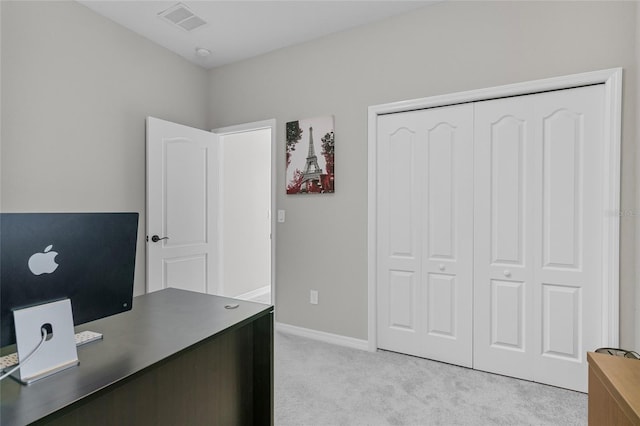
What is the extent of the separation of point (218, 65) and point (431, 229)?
112 inches

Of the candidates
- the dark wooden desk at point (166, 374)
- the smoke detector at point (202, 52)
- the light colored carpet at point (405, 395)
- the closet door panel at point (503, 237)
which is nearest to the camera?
the dark wooden desk at point (166, 374)

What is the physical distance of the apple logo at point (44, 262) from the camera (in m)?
0.91

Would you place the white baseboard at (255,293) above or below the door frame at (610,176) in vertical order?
below

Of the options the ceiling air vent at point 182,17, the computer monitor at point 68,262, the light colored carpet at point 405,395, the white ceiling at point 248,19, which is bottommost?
the light colored carpet at point 405,395

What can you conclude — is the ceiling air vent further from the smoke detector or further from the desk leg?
the desk leg

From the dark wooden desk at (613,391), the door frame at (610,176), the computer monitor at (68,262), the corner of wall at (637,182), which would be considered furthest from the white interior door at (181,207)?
the corner of wall at (637,182)

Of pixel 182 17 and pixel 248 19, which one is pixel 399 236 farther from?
pixel 182 17

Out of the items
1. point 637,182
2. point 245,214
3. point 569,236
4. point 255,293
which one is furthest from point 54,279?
point 255,293

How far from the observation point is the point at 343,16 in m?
2.75

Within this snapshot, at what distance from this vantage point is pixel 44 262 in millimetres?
936

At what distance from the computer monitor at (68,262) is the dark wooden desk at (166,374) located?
0.15 meters

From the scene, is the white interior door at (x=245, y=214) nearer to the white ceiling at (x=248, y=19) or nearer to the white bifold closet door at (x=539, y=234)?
the white ceiling at (x=248, y=19)

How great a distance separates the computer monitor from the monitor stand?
0.08ft

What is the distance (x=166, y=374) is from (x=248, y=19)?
272 centimetres
